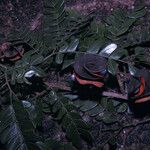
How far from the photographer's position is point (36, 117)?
1.78 m

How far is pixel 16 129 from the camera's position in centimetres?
156

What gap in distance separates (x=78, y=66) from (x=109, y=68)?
145 mm

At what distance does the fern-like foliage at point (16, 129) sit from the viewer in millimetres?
1519

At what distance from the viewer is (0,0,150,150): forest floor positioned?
6.72 ft

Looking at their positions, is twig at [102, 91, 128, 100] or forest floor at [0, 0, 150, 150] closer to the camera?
twig at [102, 91, 128, 100]

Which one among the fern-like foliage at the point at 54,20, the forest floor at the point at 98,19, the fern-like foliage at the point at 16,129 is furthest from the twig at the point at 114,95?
the fern-like foliage at the point at 16,129

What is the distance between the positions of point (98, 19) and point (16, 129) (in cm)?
99

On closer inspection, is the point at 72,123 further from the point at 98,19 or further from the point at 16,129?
the point at 98,19

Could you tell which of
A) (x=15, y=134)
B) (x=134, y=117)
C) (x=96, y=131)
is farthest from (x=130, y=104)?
(x=15, y=134)

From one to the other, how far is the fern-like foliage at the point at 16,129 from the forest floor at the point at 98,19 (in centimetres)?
56

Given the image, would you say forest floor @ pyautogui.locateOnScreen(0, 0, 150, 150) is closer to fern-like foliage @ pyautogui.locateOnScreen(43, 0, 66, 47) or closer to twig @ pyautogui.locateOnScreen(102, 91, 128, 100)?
twig @ pyautogui.locateOnScreen(102, 91, 128, 100)

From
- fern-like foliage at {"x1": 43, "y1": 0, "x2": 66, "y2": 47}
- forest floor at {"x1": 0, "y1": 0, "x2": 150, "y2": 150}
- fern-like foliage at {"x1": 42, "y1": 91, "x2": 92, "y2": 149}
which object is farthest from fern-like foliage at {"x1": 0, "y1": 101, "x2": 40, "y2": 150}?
forest floor at {"x1": 0, "y1": 0, "x2": 150, "y2": 150}

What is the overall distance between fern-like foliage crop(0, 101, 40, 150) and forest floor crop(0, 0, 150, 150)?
56 cm

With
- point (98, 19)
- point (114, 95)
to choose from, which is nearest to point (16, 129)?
point (114, 95)
